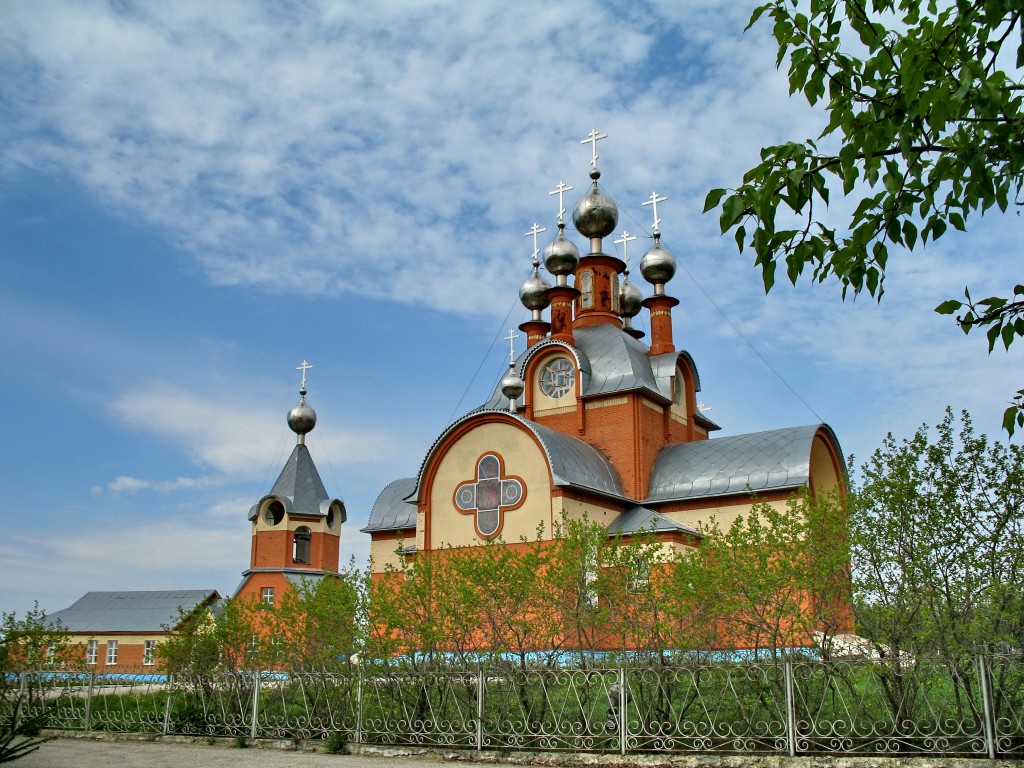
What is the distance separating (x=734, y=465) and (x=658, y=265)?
194 inches

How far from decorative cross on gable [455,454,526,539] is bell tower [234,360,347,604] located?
717 centimetres

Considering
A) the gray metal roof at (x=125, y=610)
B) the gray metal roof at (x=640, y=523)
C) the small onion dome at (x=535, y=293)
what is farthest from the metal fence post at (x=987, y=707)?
the gray metal roof at (x=125, y=610)

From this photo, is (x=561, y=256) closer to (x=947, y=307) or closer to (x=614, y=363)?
(x=614, y=363)

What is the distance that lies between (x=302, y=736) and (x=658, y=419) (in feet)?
36.0

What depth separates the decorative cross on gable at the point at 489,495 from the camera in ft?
50.9

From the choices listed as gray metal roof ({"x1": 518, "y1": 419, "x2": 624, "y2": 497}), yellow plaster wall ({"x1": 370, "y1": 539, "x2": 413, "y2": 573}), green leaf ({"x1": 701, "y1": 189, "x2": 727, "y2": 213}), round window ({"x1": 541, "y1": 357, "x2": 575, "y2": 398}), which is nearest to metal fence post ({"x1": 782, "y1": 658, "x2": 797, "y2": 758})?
green leaf ({"x1": 701, "y1": 189, "x2": 727, "y2": 213})

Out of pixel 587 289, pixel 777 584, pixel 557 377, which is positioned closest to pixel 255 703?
pixel 777 584

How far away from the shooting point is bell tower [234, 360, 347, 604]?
851 inches

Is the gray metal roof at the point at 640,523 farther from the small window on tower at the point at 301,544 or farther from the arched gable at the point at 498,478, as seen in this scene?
the small window on tower at the point at 301,544

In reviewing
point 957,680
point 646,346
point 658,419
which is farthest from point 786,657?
point 646,346

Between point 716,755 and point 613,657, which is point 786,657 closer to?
point 716,755

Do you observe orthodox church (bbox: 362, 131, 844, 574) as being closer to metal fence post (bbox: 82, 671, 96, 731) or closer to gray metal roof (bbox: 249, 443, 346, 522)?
gray metal roof (bbox: 249, 443, 346, 522)

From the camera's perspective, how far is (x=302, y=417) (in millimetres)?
23594

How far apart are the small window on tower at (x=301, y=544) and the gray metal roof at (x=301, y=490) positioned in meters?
0.44
